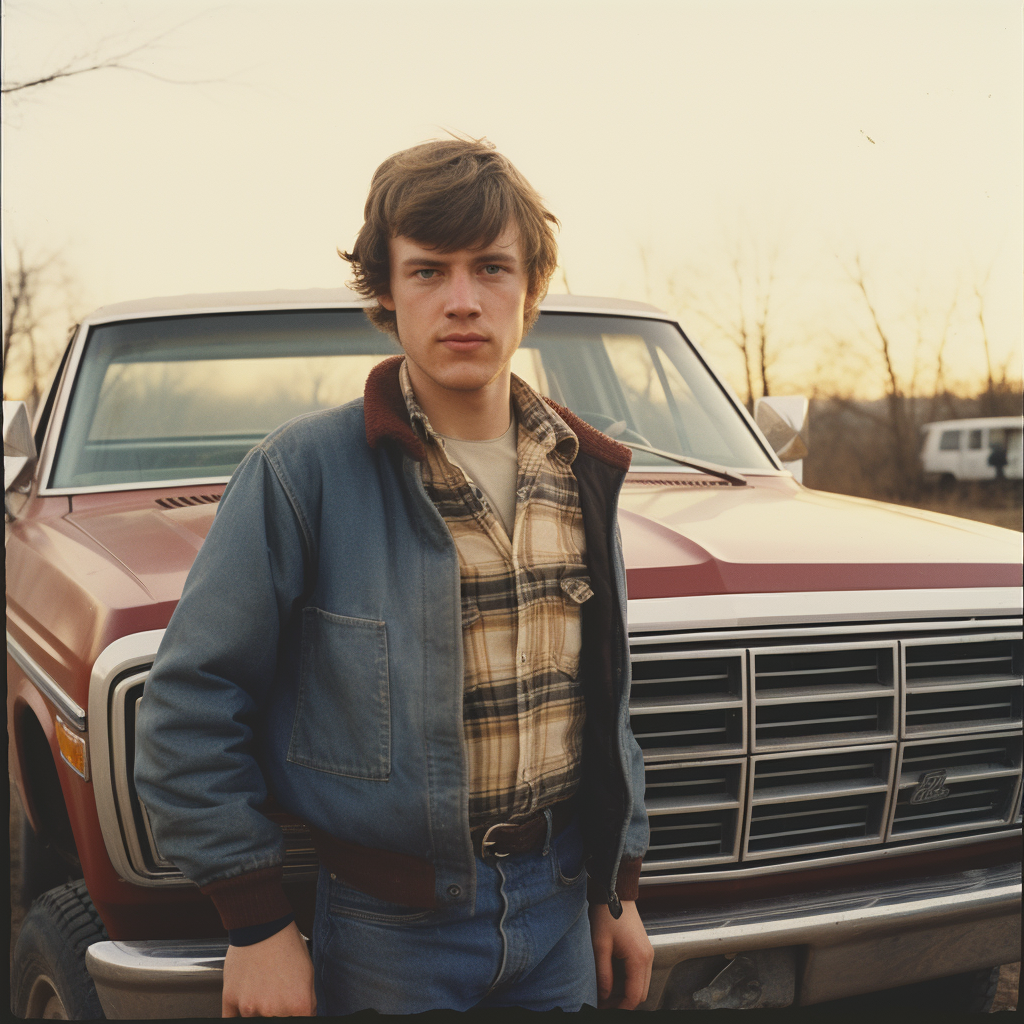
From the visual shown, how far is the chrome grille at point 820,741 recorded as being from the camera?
204 cm

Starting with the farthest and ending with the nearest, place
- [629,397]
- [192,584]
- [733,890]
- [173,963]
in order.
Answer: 1. [629,397]
2. [733,890]
3. [173,963]
4. [192,584]

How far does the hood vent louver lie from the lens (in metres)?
2.54

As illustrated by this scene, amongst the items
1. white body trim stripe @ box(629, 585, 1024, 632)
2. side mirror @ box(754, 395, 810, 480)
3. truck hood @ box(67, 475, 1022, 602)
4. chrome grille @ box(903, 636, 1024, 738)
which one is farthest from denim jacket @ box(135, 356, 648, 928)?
side mirror @ box(754, 395, 810, 480)

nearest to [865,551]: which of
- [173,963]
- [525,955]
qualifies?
[525,955]

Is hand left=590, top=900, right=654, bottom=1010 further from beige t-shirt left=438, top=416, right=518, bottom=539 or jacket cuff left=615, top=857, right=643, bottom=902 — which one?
beige t-shirt left=438, top=416, right=518, bottom=539

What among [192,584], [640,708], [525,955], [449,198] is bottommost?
[525,955]

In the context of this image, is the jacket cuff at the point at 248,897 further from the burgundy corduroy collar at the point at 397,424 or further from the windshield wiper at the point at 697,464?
the windshield wiper at the point at 697,464

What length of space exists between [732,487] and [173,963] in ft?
6.88

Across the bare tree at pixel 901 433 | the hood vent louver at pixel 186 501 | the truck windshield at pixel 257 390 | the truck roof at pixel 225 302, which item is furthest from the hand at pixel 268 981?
the bare tree at pixel 901 433

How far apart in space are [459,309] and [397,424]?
20 centimetres

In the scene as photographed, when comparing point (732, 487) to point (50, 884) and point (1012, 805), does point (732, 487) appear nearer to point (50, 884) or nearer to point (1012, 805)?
point (1012, 805)

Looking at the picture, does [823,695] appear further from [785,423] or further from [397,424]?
[785,423]

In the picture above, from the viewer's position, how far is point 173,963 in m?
1.80

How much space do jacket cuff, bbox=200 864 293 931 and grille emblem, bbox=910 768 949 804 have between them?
5.11 feet
